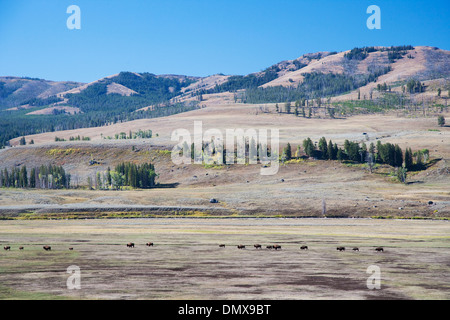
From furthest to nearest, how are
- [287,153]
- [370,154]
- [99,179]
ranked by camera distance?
[287,153] < [99,179] < [370,154]

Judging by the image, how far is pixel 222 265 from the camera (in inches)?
1683

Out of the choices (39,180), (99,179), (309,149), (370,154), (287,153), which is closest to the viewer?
(370,154)

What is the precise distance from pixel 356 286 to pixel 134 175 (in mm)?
146947

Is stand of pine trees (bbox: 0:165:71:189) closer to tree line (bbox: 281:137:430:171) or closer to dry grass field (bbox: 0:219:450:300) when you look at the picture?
tree line (bbox: 281:137:430:171)

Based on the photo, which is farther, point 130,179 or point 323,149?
point 323,149

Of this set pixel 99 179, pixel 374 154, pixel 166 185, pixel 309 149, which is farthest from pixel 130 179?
pixel 374 154

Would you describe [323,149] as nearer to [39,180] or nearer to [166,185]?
[166,185]

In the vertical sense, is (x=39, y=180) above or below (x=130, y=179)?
below

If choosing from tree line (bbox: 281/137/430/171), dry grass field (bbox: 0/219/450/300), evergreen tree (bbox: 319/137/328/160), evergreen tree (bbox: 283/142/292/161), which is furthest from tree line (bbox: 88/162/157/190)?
dry grass field (bbox: 0/219/450/300)

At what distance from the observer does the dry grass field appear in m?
31.1

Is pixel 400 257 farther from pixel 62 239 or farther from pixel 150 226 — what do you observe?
pixel 150 226

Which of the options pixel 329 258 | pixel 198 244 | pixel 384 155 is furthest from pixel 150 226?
pixel 384 155

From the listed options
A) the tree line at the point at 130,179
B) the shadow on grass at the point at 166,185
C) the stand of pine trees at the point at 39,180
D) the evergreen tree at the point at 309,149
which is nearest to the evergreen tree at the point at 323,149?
the evergreen tree at the point at 309,149

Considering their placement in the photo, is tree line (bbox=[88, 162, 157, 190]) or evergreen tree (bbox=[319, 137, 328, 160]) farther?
evergreen tree (bbox=[319, 137, 328, 160])
